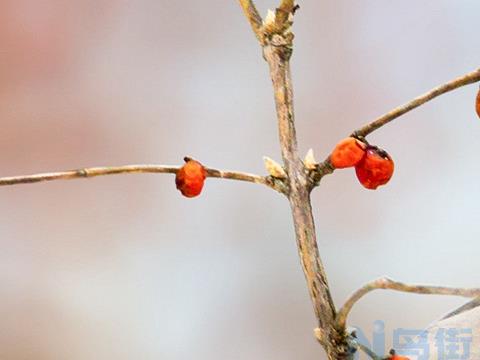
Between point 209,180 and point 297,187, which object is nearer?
point 297,187

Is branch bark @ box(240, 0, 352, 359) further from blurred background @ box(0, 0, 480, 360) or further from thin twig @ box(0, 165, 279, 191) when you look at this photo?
blurred background @ box(0, 0, 480, 360)

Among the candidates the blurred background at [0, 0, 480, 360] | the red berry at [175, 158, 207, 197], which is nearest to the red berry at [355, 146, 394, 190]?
the red berry at [175, 158, 207, 197]

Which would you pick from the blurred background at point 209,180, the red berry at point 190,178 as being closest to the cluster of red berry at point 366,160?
the red berry at point 190,178

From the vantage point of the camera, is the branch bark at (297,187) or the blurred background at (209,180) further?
the blurred background at (209,180)

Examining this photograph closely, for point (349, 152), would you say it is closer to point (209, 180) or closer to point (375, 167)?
point (375, 167)

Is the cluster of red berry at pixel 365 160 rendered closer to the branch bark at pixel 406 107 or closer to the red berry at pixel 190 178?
the branch bark at pixel 406 107

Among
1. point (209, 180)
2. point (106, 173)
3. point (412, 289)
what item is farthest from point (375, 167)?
A: point (209, 180)

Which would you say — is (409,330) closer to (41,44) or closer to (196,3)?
(196,3)

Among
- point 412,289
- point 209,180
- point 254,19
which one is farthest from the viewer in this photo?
point 209,180
